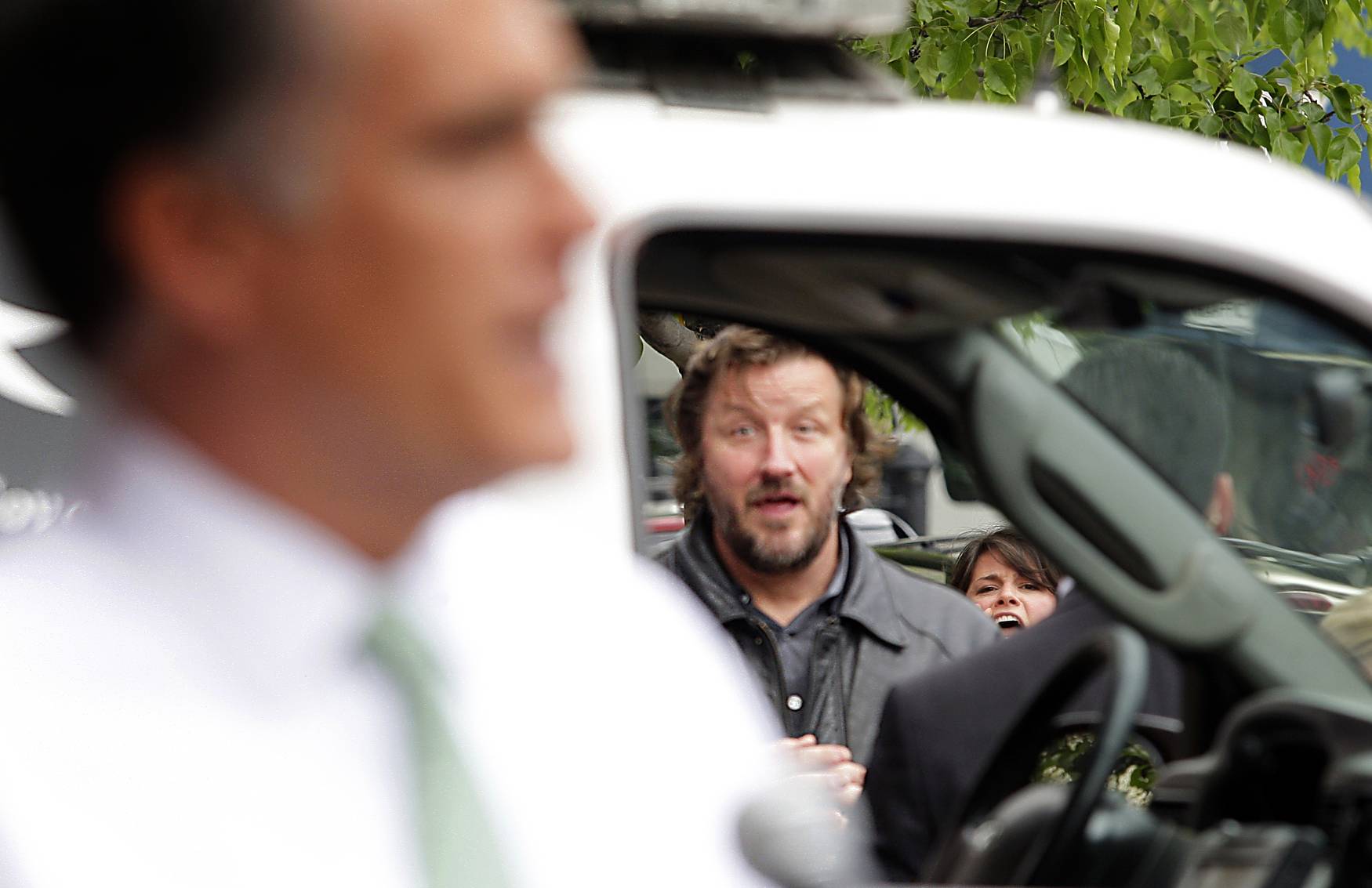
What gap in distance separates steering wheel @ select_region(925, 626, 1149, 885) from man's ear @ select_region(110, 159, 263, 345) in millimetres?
1075

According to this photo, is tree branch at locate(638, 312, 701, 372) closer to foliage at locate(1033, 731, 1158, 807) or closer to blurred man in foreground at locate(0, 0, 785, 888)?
foliage at locate(1033, 731, 1158, 807)

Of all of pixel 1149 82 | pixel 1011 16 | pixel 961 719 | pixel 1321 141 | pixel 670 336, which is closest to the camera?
pixel 961 719

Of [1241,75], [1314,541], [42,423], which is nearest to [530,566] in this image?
[42,423]

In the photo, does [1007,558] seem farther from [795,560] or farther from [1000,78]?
[1000,78]

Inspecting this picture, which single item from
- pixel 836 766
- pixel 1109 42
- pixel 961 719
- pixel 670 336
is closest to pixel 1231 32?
pixel 1109 42

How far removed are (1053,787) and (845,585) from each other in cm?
124

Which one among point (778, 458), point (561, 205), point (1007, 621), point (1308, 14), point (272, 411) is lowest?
point (1007, 621)

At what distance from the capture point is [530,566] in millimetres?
1224

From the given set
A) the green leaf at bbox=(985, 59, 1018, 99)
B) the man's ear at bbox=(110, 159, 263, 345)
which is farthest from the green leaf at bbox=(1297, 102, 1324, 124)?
the man's ear at bbox=(110, 159, 263, 345)

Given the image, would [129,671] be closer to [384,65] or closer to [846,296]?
[384,65]

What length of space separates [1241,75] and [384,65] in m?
4.90

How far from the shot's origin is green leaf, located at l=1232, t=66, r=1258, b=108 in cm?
532

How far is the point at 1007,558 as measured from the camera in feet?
9.66

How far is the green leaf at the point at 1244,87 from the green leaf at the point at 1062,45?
3.21 feet
